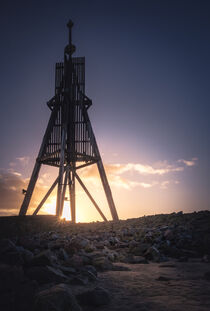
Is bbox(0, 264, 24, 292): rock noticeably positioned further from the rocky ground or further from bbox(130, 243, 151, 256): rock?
bbox(130, 243, 151, 256): rock

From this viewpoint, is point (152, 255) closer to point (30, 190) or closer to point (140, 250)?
point (140, 250)

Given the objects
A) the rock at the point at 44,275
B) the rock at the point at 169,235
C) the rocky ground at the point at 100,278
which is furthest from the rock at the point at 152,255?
the rock at the point at 44,275

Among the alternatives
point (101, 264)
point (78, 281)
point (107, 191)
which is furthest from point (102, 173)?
point (78, 281)

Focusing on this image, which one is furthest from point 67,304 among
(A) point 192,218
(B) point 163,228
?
(A) point 192,218

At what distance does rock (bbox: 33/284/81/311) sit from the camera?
70.9 inches

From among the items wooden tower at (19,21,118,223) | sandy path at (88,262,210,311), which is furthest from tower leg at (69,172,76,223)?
sandy path at (88,262,210,311)

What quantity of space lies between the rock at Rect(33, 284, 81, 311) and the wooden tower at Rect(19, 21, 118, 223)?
1003 cm

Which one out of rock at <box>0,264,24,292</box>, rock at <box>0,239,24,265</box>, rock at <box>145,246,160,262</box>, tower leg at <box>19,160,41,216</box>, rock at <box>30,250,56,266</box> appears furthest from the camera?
tower leg at <box>19,160,41,216</box>

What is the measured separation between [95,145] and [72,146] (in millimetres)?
1521

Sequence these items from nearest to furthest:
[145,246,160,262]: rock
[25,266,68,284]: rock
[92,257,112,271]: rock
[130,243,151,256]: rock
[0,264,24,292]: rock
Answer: [0,264,24,292]: rock, [25,266,68,284]: rock, [92,257,112,271]: rock, [145,246,160,262]: rock, [130,243,151,256]: rock

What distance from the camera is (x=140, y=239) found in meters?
6.10

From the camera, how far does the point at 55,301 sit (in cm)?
185

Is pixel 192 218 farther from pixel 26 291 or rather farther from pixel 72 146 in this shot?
pixel 72 146

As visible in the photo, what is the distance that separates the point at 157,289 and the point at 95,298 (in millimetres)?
842
